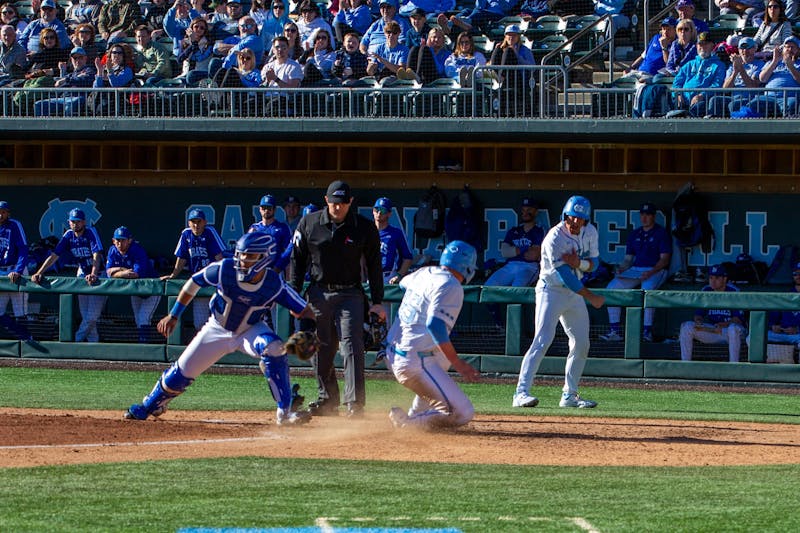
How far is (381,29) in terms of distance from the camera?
1644 centimetres

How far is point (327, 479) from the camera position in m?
6.89

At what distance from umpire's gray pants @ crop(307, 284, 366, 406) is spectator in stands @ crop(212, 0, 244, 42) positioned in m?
8.67

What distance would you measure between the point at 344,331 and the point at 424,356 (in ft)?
3.14

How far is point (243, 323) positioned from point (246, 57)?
796 centimetres

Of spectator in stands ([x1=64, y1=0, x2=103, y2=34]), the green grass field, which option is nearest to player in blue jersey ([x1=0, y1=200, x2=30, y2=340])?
spectator in stands ([x1=64, y1=0, x2=103, y2=34])

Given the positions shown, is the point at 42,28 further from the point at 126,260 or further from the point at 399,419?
the point at 399,419

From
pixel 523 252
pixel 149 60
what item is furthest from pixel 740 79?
pixel 149 60

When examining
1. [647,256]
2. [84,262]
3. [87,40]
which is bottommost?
[84,262]

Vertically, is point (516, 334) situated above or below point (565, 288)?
below

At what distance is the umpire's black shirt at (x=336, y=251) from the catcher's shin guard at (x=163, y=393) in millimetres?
1313

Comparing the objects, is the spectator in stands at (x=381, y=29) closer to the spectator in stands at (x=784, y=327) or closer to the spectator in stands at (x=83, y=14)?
the spectator in stands at (x=83, y=14)

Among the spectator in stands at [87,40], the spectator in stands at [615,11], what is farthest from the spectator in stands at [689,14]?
the spectator in stands at [87,40]

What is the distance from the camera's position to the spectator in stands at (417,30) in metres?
16.2

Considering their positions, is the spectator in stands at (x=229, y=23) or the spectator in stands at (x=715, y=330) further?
the spectator in stands at (x=229, y=23)
